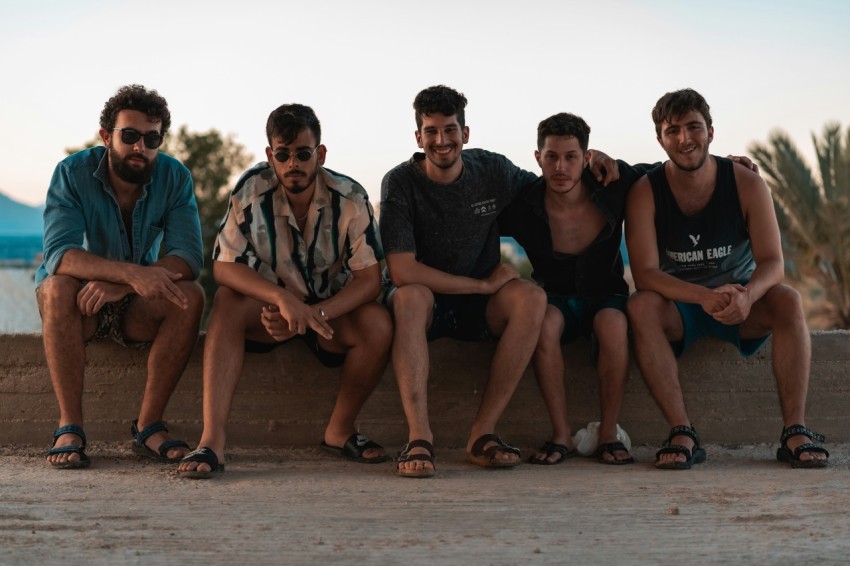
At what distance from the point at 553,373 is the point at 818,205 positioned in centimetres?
1110

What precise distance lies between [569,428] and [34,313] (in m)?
18.2

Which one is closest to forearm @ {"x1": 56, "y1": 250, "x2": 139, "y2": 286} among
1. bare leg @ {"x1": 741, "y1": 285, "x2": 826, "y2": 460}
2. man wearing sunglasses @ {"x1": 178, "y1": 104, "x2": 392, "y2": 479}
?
man wearing sunglasses @ {"x1": 178, "y1": 104, "x2": 392, "y2": 479}

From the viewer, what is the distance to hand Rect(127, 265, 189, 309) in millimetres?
4820

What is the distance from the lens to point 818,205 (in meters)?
14.8

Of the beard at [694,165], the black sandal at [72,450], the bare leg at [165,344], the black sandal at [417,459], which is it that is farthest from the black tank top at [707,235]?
the black sandal at [72,450]

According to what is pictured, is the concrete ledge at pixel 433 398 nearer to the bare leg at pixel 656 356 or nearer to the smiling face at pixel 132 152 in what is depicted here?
the bare leg at pixel 656 356

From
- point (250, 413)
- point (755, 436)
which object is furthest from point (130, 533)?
point (755, 436)

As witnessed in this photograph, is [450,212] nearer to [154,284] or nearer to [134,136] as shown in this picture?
[154,284]

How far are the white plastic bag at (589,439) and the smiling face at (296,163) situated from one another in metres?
1.92

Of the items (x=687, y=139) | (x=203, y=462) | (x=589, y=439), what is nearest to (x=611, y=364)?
(x=589, y=439)

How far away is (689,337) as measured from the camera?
521 cm

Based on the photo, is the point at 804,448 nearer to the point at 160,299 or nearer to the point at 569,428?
the point at 569,428

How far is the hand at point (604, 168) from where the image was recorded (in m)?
5.28

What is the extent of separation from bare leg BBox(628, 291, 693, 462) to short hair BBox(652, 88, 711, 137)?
3.03ft
